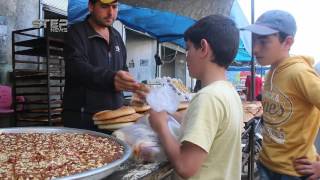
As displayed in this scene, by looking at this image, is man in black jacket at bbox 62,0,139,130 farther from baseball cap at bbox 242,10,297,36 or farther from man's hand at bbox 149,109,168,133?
baseball cap at bbox 242,10,297,36

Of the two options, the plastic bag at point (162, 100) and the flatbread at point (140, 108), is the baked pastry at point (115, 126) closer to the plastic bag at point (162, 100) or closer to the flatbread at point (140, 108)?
the flatbread at point (140, 108)

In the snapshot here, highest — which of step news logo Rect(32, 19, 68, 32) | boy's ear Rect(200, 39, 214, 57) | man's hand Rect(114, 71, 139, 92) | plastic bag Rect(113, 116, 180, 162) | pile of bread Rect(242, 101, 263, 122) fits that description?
step news logo Rect(32, 19, 68, 32)

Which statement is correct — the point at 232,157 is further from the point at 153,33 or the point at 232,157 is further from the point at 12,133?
the point at 153,33

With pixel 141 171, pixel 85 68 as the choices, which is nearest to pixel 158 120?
pixel 141 171

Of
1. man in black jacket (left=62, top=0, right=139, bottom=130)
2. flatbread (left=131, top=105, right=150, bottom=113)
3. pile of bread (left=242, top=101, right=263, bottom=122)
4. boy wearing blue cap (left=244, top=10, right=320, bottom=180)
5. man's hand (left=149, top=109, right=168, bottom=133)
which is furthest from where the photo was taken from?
pile of bread (left=242, top=101, right=263, bottom=122)

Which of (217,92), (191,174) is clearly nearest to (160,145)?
(191,174)

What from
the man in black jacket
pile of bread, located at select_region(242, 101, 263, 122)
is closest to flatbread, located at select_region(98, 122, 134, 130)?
the man in black jacket

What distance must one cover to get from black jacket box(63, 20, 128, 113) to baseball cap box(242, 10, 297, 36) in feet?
3.00

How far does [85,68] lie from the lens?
2061mm

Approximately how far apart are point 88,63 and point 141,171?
3.24ft

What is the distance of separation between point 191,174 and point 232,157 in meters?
0.21

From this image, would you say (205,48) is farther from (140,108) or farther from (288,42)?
(288,42)

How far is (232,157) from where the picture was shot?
4.73 ft

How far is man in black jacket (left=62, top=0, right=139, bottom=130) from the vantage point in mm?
2170
